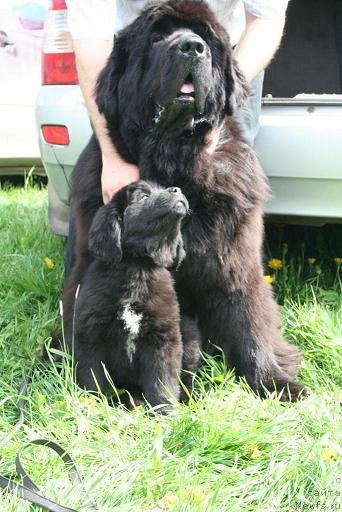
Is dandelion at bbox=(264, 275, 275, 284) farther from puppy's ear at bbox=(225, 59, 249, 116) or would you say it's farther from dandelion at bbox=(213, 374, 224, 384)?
puppy's ear at bbox=(225, 59, 249, 116)

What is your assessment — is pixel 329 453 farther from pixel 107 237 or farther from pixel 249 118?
pixel 249 118

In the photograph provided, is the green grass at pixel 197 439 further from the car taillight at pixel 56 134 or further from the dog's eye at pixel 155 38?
the dog's eye at pixel 155 38

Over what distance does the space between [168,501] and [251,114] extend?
5.64ft

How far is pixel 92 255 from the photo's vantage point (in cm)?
279

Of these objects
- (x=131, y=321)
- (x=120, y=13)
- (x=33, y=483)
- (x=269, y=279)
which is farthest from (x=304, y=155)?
(x=33, y=483)

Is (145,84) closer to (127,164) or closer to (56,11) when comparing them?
(127,164)

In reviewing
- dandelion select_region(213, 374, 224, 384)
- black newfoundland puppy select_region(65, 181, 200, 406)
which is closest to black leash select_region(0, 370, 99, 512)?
black newfoundland puppy select_region(65, 181, 200, 406)

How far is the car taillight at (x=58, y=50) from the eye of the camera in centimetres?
339

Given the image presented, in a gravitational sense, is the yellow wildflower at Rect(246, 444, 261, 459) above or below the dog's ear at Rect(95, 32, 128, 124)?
below

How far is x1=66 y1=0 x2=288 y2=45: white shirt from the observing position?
288 cm

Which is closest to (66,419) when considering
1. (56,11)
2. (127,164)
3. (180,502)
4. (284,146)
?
(180,502)

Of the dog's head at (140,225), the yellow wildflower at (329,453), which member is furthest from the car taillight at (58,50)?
the yellow wildflower at (329,453)

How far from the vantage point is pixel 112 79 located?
2770 mm

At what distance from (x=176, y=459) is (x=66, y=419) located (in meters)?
0.42
